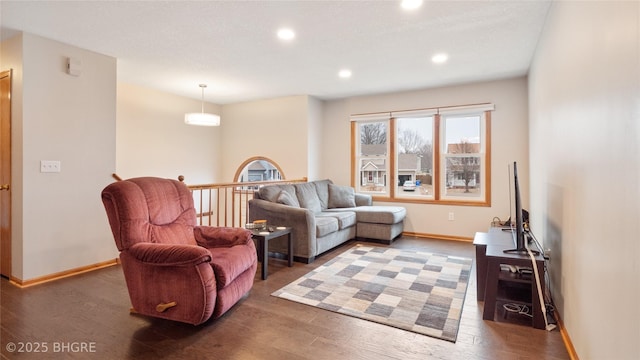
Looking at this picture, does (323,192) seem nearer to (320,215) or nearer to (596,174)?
(320,215)

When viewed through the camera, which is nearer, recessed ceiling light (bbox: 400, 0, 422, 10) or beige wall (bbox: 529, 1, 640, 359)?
beige wall (bbox: 529, 1, 640, 359)

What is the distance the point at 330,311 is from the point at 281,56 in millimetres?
2805

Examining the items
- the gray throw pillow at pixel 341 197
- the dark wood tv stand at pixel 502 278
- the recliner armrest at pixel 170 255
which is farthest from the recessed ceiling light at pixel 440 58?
the recliner armrest at pixel 170 255

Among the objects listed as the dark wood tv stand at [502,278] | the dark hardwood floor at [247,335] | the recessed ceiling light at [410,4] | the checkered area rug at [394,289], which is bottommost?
the dark hardwood floor at [247,335]

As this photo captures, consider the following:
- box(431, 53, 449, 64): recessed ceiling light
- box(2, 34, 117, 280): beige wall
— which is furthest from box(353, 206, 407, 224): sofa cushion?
box(2, 34, 117, 280): beige wall

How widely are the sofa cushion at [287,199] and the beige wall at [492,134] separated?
1.78 m

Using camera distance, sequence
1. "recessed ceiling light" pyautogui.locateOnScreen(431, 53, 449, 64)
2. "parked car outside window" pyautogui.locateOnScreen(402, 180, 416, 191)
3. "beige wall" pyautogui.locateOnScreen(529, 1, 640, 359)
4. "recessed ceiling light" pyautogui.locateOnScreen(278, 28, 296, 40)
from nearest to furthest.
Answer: "beige wall" pyautogui.locateOnScreen(529, 1, 640, 359) → "recessed ceiling light" pyautogui.locateOnScreen(278, 28, 296, 40) → "recessed ceiling light" pyautogui.locateOnScreen(431, 53, 449, 64) → "parked car outside window" pyautogui.locateOnScreen(402, 180, 416, 191)

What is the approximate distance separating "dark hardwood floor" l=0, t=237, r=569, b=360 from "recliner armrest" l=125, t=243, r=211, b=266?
1.61ft

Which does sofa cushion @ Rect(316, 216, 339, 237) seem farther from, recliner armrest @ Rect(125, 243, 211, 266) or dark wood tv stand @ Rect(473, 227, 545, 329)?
recliner armrest @ Rect(125, 243, 211, 266)

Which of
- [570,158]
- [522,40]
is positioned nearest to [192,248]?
[570,158]

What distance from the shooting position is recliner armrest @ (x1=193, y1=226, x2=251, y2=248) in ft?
8.71

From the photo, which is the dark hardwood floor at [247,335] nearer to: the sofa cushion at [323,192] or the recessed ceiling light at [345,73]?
the sofa cushion at [323,192]

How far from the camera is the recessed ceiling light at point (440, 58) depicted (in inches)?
145

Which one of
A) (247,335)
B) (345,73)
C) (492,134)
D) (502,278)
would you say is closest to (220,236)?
(247,335)
